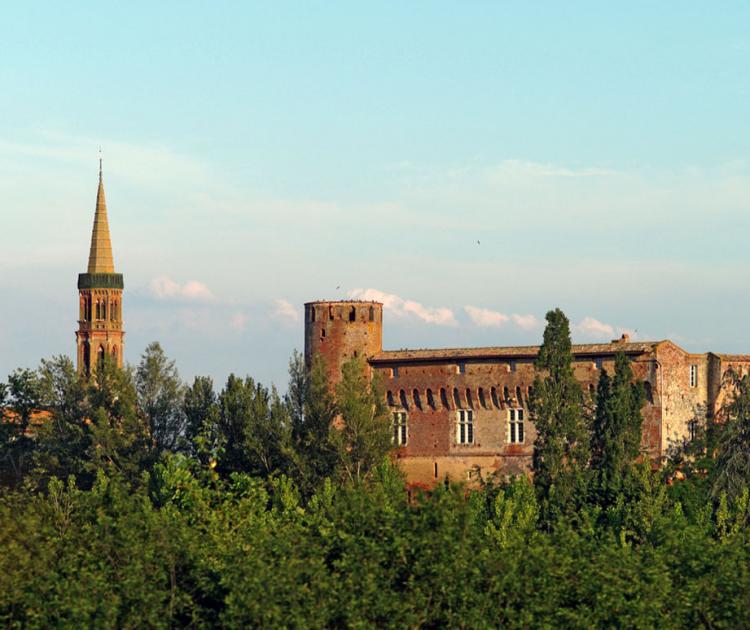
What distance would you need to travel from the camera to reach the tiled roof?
71125 millimetres

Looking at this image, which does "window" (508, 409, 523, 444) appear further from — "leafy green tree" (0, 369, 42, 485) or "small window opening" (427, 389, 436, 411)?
"leafy green tree" (0, 369, 42, 485)

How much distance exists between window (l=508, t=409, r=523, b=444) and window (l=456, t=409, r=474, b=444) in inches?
59.3

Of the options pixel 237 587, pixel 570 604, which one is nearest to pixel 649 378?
pixel 570 604

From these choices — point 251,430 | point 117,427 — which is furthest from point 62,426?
point 251,430

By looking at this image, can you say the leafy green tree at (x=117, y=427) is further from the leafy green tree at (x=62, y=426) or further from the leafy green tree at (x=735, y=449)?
the leafy green tree at (x=735, y=449)

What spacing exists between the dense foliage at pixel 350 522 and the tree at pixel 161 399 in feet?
0.30

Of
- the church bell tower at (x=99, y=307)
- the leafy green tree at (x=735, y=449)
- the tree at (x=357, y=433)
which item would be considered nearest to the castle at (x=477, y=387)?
the leafy green tree at (x=735, y=449)

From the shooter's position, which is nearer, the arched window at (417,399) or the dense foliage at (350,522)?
the dense foliage at (350,522)

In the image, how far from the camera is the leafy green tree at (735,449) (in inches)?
2640

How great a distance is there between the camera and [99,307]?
4496 inches

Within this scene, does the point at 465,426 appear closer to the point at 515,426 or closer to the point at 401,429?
the point at 515,426

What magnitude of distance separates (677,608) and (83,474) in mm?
36585

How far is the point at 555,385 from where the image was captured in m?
67.6

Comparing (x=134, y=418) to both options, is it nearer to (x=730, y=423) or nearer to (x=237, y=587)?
(x=730, y=423)
